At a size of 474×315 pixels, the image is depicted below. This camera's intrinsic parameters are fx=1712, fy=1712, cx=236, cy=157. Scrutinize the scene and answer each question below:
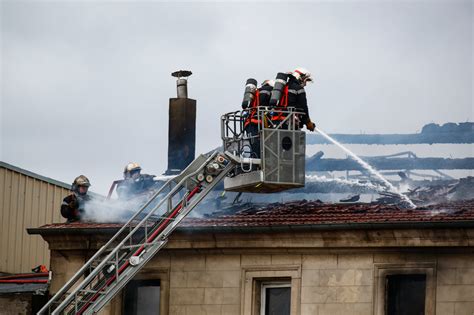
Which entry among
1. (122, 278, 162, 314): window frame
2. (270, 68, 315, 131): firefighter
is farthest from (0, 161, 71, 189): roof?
(270, 68, 315, 131): firefighter

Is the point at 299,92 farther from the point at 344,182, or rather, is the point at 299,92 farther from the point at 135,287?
the point at 135,287

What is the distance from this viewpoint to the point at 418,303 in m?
29.3

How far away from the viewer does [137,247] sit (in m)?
30.0

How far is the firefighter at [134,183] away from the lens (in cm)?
3478

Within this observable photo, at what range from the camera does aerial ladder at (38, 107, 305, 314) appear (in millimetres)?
29672

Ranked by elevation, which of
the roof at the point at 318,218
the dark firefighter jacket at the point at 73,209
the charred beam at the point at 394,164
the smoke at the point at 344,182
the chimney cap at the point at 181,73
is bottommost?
the roof at the point at 318,218

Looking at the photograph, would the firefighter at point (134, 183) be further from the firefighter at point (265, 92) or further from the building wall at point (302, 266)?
the firefighter at point (265, 92)

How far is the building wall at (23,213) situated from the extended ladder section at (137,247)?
32.4ft

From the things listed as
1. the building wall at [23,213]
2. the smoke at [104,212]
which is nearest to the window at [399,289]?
the smoke at [104,212]

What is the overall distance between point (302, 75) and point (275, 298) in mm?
4047

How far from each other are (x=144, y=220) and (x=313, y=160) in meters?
5.92

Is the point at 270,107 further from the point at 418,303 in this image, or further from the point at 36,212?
the point at 36,212

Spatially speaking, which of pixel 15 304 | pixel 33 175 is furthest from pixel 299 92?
pixel 33 175

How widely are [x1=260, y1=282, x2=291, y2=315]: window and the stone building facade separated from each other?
24mm
